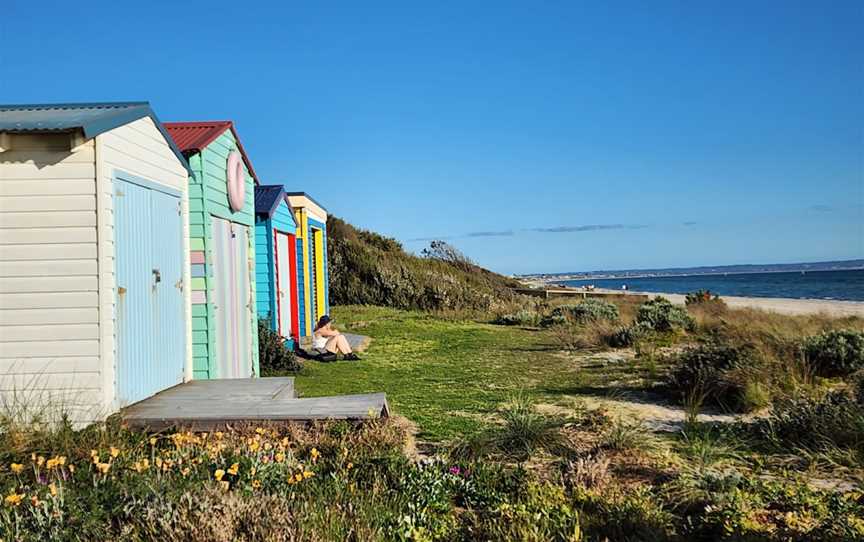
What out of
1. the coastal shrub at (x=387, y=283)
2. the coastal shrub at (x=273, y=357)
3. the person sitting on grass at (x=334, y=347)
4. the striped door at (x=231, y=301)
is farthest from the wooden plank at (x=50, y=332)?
the coastal shrub at (x=387, y=283)

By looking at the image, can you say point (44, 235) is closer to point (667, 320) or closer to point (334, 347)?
point (334, 347)

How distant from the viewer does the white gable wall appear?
18.3 feet

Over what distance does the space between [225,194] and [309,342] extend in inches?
225

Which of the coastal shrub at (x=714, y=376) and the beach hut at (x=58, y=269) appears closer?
the beach hut at (x=58, y=269)

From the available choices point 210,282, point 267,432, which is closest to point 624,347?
point 210,282

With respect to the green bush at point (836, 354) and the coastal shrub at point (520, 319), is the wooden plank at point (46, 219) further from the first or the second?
the coastal shrub at point (520, 319)

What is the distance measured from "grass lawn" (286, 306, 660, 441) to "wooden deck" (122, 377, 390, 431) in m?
0.74

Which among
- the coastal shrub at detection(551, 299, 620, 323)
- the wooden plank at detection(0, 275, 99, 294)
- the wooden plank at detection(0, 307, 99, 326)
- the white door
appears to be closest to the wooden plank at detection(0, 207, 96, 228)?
the wooden plank at detection(0, 275, 99, 294)

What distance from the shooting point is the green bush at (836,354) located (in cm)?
831

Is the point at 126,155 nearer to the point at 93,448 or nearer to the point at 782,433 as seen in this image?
the point at 93,448

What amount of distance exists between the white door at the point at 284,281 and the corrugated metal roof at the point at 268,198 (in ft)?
2.92

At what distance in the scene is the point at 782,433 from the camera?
576cm

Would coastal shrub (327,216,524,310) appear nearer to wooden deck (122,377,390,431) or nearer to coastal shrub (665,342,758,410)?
coastal shrub (665,342,758,410)

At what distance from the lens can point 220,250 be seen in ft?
28.2
